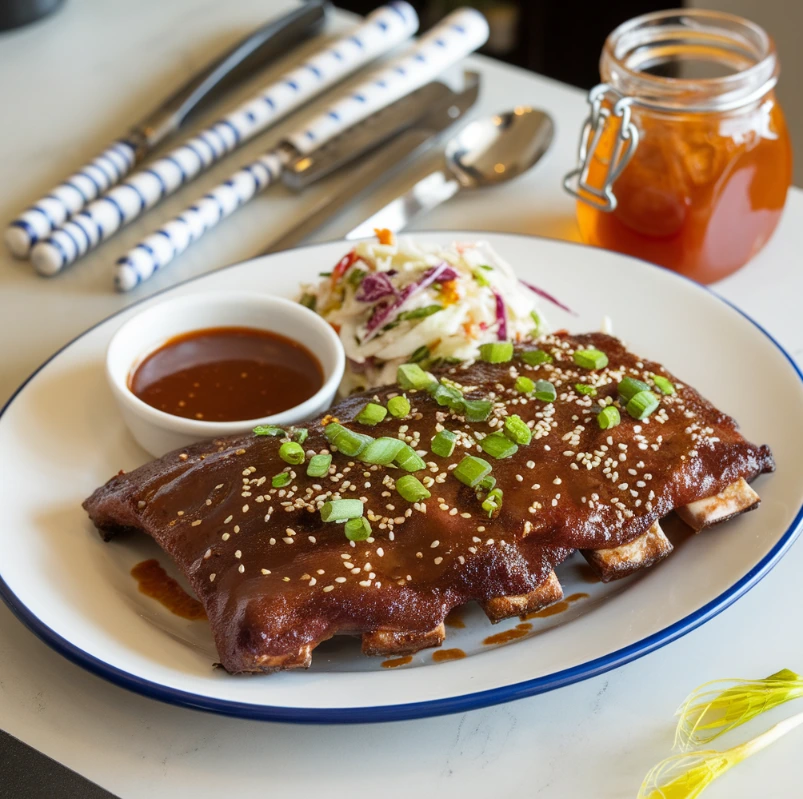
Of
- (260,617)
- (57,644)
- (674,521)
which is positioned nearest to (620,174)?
(674,521)

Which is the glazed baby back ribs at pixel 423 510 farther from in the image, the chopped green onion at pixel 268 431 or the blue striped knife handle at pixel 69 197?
the blue striped knife handle at pixel 69 197

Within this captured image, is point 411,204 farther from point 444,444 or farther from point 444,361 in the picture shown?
point 444,444

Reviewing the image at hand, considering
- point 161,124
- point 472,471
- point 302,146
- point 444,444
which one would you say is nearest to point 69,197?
point 161,124

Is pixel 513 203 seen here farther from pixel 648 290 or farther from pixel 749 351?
pixel 749 351

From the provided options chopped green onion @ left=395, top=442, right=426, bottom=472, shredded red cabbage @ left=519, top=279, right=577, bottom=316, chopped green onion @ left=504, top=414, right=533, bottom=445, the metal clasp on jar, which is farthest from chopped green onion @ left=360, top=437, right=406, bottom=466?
the metal clasp on jar

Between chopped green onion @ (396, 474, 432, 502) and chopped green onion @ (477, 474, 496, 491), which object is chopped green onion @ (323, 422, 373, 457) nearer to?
chopped green onion @ (396, 474, 432, 502)
